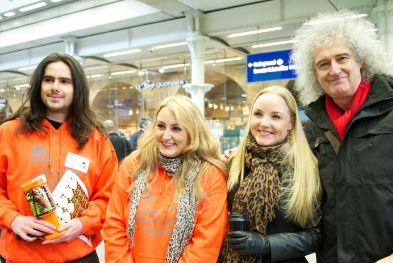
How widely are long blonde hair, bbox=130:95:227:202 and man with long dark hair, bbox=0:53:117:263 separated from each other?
0.29 meters

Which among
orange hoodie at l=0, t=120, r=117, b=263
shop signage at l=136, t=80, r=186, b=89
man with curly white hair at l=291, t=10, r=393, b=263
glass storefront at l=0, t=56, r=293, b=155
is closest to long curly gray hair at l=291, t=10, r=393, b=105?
man with curly white hair at l=291, t=10, r=393, b=263

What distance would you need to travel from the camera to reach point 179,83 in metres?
11.8

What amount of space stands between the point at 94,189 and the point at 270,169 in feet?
3.21

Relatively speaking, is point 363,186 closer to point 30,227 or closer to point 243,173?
point 243,173

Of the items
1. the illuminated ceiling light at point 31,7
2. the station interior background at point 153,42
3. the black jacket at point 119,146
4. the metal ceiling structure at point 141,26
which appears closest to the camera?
A: the black jacket at point 119,146

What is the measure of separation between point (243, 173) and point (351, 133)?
531 mm

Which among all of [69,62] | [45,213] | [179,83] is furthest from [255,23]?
[45,213]

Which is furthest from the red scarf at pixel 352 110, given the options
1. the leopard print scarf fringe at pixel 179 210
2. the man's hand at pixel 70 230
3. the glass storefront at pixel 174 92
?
the glass storefront at pixel 174 92

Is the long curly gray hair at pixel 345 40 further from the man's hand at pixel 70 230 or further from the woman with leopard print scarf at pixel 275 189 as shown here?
the man's hand at pixel 70 230

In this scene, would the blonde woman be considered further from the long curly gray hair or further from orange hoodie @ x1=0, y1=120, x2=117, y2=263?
the long curly gray hair

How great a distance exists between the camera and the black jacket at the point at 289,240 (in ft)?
5.06

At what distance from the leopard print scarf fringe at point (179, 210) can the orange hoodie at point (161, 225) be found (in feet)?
0.08

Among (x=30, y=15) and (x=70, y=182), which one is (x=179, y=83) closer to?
(x=30, y=15)

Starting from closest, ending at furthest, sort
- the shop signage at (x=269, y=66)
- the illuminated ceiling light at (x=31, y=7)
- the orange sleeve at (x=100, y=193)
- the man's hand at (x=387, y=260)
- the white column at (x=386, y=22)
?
the man's hand at (x=387, y=260)
the orange sleeve at (x=100, y=193)
the white column at (x=386, y=22)
the shop signage at (x=269, y=66)
the illuminated ceiling light at (x=31, y=7)
